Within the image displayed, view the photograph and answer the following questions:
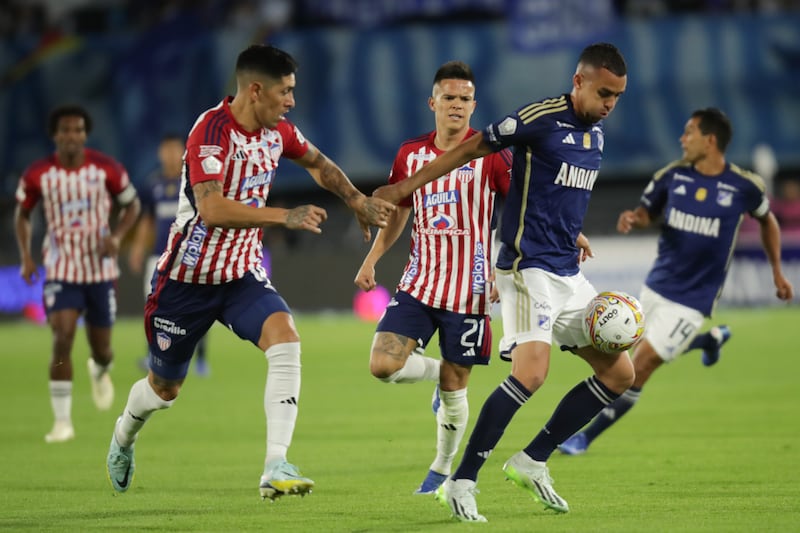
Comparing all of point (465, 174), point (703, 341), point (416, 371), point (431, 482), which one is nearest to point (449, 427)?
point (431, 482)

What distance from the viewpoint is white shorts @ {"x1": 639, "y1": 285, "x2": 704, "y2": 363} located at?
32.8 feet

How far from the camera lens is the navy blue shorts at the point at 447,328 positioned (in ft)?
26.5

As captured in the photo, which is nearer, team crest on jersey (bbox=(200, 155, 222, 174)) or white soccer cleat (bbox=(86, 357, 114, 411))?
team crest on jersey (bbox=(200, 155, 222, 174))

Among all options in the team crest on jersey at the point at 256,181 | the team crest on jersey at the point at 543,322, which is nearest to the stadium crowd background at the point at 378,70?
the team crest on jersey at the point at 256,181

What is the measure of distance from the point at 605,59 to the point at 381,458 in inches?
146

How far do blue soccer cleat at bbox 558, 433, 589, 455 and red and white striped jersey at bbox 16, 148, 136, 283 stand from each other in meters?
4.46

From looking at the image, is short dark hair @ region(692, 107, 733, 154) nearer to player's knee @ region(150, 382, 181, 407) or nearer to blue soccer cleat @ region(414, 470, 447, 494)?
blue soccer cleat @ region(414, 470, 447, 494)

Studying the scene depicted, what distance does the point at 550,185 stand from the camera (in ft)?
23.5

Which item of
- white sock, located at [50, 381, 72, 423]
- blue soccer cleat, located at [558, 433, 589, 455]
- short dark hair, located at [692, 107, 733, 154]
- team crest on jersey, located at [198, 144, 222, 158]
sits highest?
team crest on jersey, located at [198, 144, 222, 158]

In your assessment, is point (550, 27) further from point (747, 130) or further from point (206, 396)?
point (206, 396)

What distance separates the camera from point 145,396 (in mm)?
7758

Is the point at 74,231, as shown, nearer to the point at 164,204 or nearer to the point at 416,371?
the point at 164,204

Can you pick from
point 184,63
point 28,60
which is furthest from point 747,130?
point 28,60

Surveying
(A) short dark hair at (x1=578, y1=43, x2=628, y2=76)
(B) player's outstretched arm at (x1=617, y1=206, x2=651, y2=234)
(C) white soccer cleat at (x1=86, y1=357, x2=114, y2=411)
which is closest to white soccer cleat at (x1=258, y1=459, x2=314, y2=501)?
(A) short dark hair at (x1=578, y1=43, x2=628, y2=76)
